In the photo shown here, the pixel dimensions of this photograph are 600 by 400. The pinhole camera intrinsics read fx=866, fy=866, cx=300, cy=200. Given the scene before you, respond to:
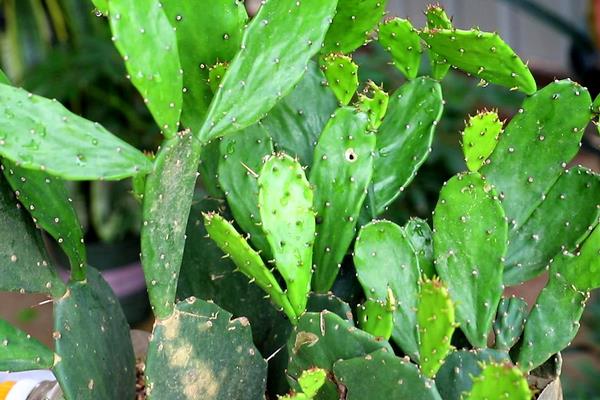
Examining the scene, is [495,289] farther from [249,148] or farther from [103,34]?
[103,34]

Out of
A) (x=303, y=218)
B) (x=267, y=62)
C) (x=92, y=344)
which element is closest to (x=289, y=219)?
(x=303, y=218)

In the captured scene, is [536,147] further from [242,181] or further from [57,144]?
[57,144]

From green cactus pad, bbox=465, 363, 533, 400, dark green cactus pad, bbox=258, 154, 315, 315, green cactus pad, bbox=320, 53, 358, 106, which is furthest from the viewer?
green cactus pad, bbox=320, 53, 358, 106

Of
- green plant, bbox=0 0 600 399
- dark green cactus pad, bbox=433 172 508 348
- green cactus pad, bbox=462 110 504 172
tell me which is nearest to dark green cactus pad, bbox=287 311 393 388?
green plant, bbox=0 0 600 399

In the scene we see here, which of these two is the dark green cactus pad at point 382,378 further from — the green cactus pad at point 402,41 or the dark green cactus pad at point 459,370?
the green cactus pad at point 402,41

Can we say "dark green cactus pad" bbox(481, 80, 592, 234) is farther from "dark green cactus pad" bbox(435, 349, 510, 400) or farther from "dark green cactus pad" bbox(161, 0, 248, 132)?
"dark green cactus pad" bbox(161, 0, 248, 132)

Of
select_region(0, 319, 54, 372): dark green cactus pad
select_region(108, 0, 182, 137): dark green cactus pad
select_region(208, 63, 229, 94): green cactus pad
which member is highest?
select_region(108, 0, 182, 137): dark green cactus pad

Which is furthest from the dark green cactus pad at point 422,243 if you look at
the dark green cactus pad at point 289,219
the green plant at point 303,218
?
the dark green cactus pad at point 289,219
